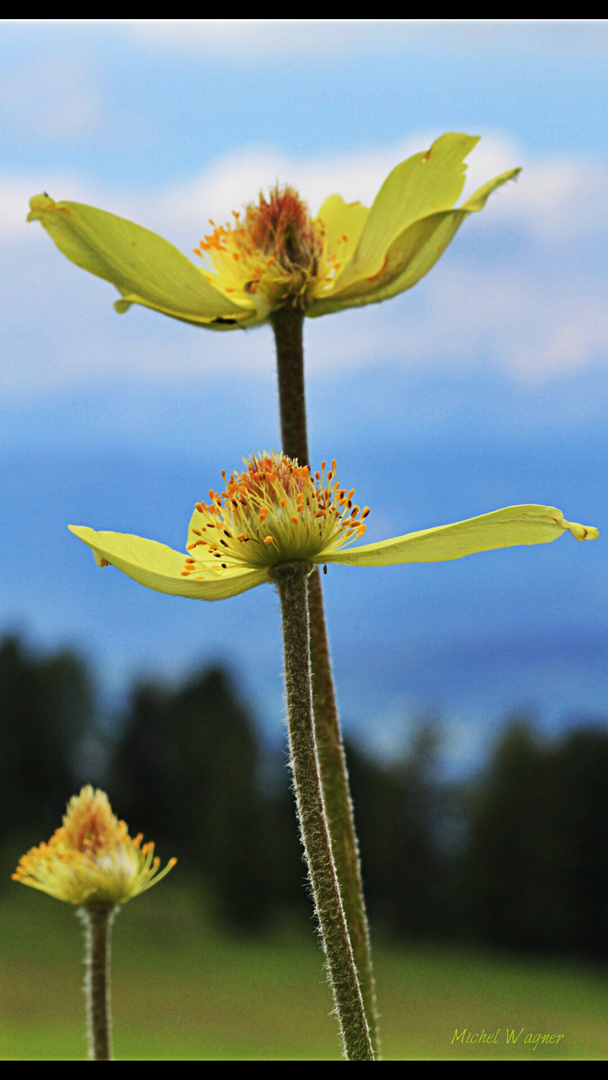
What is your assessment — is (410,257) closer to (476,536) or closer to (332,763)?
(476,536)

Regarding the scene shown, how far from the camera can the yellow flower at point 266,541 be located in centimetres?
89

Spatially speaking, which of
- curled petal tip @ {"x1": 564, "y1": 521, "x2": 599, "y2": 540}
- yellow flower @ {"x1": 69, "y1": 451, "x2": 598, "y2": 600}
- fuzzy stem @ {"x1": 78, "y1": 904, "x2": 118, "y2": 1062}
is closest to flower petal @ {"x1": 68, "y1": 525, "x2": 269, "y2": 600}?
yellow flower @ {"x1": 69, "y1": 451, "x2": 598, "y2": 600}

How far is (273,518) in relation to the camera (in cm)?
91

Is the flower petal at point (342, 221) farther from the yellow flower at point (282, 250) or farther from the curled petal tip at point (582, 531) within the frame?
the curled petal tip at point (582, 531)

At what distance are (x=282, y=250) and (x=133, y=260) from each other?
228 mm

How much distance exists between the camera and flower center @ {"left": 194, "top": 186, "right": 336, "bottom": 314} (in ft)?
4.11

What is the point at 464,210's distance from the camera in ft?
3.50

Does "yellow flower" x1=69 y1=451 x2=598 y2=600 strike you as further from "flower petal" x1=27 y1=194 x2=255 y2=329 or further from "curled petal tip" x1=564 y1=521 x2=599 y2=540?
"flower petal" x1=27 y1=194 x2=255 y2=329

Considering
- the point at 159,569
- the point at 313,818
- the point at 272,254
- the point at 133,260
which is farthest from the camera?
the point at 272,254

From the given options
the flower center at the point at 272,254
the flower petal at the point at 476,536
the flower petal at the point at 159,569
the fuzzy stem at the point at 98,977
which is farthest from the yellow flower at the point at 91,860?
the flower center at the point at 272,254

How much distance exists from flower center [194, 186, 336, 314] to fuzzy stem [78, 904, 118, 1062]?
34.2 inches

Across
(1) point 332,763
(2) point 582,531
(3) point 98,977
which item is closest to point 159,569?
(1) point 332,763
